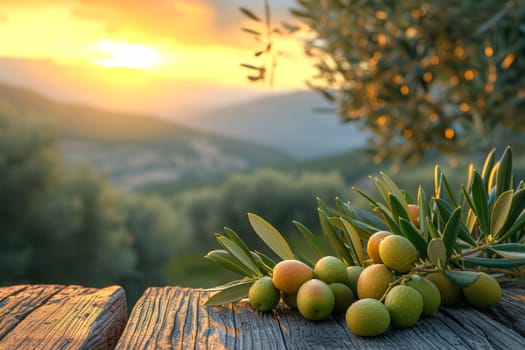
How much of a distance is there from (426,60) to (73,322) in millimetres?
3715

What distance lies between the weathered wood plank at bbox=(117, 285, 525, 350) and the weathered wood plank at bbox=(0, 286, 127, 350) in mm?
64

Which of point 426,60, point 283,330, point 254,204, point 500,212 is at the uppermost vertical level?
point 426,60

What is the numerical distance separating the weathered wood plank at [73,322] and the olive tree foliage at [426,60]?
259cm

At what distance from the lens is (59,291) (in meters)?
1.55

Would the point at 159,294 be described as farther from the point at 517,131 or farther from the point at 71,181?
the point at 71,181

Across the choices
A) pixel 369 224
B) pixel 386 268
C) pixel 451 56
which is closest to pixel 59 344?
pixel 386 268

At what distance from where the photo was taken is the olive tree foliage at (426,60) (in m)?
3.96

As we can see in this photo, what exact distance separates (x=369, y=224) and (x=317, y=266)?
0.87 feet

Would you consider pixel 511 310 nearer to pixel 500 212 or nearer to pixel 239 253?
pixel 500 212

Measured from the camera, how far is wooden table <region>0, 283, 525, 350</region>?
1.16 metres

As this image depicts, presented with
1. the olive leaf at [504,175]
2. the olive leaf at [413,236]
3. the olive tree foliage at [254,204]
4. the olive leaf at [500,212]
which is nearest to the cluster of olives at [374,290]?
the olive leaf at [413,236]

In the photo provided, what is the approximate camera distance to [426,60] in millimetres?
4363

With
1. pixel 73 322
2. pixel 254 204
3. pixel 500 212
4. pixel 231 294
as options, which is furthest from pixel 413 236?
pixel 254 204

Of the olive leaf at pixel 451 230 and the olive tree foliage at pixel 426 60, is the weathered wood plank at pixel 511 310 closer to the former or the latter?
the olive leaf at pixel 451 230
